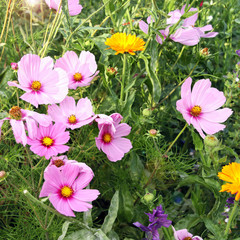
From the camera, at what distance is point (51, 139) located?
586 mm

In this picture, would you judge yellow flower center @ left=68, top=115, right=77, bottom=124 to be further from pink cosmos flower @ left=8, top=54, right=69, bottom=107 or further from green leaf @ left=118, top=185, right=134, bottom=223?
green leaf @ left=118, top=185, right=134, bottom=223

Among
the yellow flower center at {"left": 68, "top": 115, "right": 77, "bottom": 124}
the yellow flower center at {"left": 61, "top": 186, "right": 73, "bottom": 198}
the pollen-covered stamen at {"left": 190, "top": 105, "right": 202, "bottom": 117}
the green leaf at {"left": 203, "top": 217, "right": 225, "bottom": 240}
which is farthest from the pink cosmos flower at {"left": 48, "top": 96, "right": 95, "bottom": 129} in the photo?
the green leaf at {"left": 203, "top": 217, "right": 225, "bottom": 240}

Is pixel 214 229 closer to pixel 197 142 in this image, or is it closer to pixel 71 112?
pixel 197 142

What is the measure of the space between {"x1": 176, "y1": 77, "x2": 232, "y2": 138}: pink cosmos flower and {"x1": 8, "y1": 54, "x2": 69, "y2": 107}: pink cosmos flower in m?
0.25

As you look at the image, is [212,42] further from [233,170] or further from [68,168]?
[68,168]

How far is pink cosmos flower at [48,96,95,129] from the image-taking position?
0.62 metres

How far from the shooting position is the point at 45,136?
0.59 metres

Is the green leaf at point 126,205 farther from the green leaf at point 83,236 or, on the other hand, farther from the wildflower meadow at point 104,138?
the green leaf at point 83,236

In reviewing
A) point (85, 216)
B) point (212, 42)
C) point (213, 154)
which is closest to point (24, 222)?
point (85, 216)

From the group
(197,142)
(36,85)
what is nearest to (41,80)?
(36,85)

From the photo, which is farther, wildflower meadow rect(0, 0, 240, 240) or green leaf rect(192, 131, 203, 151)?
green leaf rect(192, 131, 203, 151)

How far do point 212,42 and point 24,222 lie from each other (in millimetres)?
887

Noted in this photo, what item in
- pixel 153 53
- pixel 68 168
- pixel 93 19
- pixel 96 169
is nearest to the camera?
pixel 68 168

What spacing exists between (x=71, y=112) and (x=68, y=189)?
156mm
